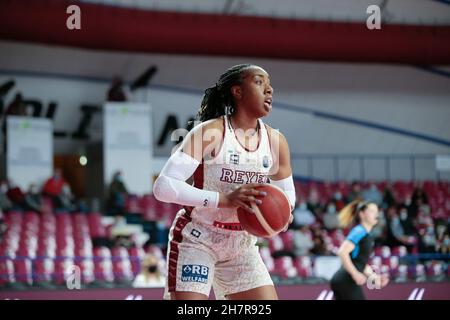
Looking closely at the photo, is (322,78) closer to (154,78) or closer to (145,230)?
(154,78)

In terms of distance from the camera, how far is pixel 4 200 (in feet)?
45.6

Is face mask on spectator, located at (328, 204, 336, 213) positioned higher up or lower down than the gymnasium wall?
lower down

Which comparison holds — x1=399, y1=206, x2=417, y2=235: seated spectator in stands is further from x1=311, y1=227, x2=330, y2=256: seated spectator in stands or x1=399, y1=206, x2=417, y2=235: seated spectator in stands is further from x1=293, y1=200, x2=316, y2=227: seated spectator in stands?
x1=311, y1=227, x2=330, y2=256: seated spectator in stands

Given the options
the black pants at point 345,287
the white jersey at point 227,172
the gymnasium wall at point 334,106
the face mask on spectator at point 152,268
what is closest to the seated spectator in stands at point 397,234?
the gymnasium wall at point 334,106

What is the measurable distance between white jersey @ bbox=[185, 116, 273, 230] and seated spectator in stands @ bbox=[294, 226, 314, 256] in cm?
836

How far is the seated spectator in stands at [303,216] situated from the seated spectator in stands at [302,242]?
109cm

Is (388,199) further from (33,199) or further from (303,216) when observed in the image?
(33,199)

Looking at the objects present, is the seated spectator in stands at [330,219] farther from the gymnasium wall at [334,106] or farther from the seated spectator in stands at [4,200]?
the seated spectator in stands at [4,200]

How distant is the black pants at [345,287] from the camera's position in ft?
23.4

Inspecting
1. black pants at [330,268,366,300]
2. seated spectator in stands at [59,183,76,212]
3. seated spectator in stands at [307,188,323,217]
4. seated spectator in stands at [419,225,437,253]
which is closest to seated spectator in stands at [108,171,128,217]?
seated spectator in stands at [59,183,76,212]

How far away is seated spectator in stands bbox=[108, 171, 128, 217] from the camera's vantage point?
600 inches

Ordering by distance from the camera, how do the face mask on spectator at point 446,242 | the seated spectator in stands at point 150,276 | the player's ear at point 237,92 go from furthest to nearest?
the face mask on spectator at point 446,242, the seated spectator in stands at point 150,276, the player's ear at point 237,92

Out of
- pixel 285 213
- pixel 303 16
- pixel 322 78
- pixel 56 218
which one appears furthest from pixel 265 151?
pixel 322 78

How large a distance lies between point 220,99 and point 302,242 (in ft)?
28.4
